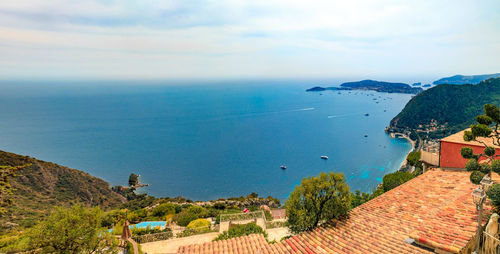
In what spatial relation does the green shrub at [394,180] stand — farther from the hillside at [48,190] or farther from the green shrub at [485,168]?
the hillside at [48,190]

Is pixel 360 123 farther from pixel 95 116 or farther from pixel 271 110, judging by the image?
pixel 95 116

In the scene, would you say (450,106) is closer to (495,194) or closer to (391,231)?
(495,194)

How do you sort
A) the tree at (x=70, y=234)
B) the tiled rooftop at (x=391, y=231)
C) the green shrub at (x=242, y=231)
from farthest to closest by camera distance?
the green shrub at (x=242, y=231), the tree at (x=70, y=234), the tiled rooftop at (x=391, y=231)

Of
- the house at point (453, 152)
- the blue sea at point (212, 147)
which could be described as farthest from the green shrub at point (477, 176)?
the blue sea at point (212, 147)

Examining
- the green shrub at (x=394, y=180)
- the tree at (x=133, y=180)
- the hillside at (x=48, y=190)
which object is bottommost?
the tree at (x=133, y=180)

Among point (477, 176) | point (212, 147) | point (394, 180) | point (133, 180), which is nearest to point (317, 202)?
point (477, 176)

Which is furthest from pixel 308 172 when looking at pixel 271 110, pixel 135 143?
pixel 271 110
